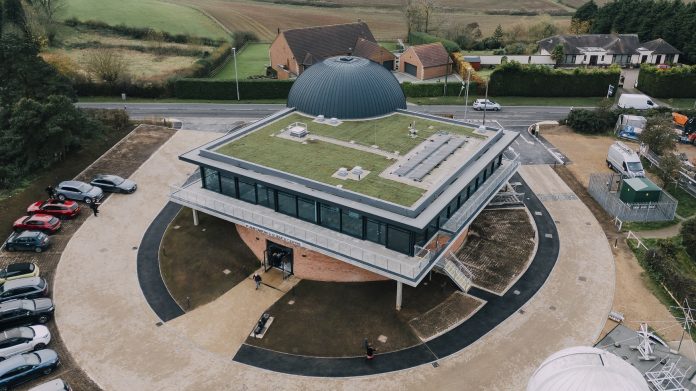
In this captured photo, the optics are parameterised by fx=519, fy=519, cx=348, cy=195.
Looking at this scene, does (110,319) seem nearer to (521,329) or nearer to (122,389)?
(122,389)

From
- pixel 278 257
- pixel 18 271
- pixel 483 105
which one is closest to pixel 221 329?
pixel 278 257

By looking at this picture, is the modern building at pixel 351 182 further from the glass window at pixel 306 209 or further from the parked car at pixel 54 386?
the parked car at pixel 54 386

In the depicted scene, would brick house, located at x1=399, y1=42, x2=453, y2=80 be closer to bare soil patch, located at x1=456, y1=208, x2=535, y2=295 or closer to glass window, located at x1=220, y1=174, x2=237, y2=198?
bare soil patch, located at x1=456, y1=208, x2=535, y2=295

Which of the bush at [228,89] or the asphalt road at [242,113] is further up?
the bush at [228,89]

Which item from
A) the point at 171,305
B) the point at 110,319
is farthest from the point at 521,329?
the point at 110,319

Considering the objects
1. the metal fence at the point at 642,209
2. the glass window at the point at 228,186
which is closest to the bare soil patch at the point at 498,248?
the metal fence at the point at 642,209

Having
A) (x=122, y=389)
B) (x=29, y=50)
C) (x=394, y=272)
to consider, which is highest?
(x=29, y=50)

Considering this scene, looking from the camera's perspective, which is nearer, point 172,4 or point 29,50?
point 29,50

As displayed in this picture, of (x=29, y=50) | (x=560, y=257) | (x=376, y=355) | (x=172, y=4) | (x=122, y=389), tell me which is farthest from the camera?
(x=172, y=4)
